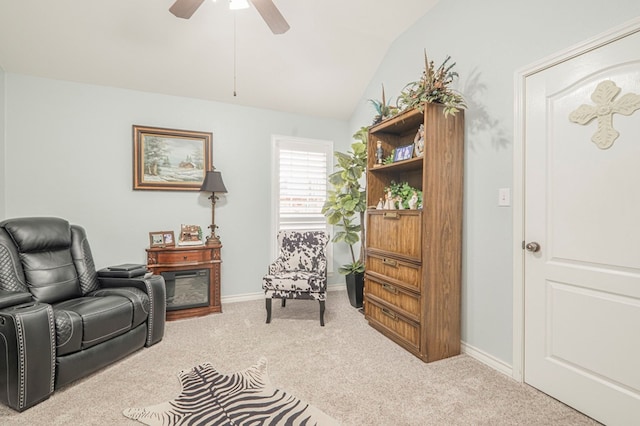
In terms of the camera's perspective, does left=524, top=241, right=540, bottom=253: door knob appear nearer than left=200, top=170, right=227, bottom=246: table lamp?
Yes

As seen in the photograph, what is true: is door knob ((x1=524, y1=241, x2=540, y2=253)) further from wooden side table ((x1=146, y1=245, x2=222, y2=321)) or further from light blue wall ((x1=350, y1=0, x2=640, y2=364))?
wooden side table ((x1=146, y1=245, x2=222, y2=321))

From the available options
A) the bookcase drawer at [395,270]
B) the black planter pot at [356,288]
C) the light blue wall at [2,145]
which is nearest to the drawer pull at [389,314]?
the bookcase drawer at [395,270]

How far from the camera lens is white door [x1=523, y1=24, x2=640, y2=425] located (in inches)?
60.3

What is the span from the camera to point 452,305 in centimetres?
239

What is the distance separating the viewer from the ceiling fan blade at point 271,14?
1.90m

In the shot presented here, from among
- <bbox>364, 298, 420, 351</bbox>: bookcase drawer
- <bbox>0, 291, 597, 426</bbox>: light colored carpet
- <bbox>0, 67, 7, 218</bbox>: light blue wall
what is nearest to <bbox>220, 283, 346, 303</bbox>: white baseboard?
<bbox>0, 291, 597, 426</bbox>: light colored carpet

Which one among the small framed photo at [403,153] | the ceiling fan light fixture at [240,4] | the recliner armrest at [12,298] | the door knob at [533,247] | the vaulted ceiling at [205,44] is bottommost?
the recliner armrest at [12,298]

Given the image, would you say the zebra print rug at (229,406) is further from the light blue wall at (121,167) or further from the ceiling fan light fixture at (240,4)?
the ceiling fan light fixture at (240,4)

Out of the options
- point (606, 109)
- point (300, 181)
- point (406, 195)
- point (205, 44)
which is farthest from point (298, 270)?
point (606, 109)

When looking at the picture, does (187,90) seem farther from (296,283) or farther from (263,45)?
(296,283)

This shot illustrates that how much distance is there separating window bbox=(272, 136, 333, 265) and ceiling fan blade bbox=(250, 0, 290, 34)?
1963 millimetres

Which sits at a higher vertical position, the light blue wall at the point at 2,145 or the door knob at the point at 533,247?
the light blue wall at the point at 2,145

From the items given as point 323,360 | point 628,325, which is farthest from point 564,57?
point 323,360

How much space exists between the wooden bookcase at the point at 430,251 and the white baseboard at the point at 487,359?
8 centimetres
